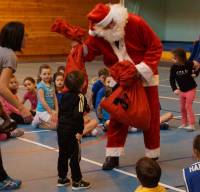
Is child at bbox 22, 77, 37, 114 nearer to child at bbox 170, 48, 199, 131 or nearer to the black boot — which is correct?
child at bbox 170, 48, 199, 131

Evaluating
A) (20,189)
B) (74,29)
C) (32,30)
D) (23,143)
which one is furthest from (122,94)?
(32,30)

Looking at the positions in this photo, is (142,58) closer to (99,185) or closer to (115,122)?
(115,122)

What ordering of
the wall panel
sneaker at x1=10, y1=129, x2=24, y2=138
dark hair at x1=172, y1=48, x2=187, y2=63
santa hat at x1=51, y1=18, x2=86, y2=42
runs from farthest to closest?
the wall panel < dark hair at x1=172, y1=48, x2=187, y2=63 < sneaker at x1=10, y1=129, x2=24, y2=138 < santa hat at x1=51, y1=18, x2=86, y2=42

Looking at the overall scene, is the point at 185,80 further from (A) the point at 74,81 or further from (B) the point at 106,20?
(A) the point at 74,81

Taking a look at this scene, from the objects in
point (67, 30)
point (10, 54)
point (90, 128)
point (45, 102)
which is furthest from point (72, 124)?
point (45, 102)

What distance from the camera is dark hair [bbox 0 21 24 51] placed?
4293mm

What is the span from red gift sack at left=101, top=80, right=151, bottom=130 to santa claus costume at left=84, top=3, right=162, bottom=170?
0.19 meters

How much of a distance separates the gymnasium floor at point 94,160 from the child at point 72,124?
201 millimetres

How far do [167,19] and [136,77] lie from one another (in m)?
14.4

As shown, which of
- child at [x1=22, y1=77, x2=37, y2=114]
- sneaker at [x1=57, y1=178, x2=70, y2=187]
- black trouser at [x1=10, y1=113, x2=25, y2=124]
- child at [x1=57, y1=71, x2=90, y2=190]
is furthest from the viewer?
child at [x1=22, y1=77, x2=37, y2=114]

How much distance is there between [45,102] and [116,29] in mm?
2490

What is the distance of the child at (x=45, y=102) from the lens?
23.5 feet

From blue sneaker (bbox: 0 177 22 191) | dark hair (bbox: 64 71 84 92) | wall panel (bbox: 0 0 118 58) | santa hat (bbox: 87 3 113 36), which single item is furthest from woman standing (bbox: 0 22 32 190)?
wall panel (bbox: 0 0 118 58)

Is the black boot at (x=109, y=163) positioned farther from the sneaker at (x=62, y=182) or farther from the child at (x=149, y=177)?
the child at (x=149, y=177)
